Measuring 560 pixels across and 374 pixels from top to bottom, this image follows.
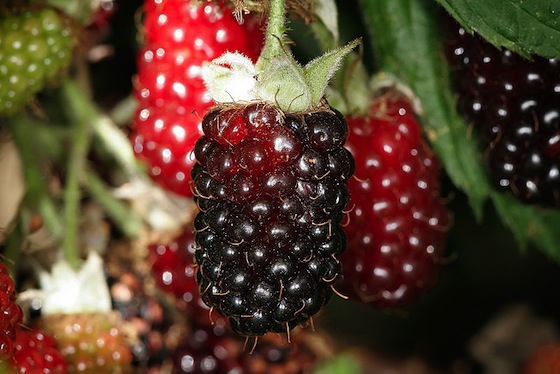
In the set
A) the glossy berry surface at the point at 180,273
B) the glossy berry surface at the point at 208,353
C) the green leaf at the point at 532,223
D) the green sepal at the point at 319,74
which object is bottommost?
the glossy berry surface at the point at 208,353

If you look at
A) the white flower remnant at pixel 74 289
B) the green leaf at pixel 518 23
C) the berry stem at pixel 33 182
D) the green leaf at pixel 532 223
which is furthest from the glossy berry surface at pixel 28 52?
the green leaf at pixel 532 223

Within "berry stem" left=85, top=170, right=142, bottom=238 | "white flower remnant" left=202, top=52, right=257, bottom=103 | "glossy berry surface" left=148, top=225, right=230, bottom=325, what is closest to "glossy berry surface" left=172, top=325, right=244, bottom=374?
"glossy berry surface" left=148, top=225, right=230, bottom=325

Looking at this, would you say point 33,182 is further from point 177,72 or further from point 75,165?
point 177,72

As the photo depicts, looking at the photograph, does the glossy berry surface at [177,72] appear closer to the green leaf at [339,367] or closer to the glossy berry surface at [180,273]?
the glossy berry surface at [180,273]

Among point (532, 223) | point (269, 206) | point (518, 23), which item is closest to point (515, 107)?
point (518, 23)

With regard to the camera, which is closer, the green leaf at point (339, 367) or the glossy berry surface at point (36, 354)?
the glossy berry surface at point (36, 354)

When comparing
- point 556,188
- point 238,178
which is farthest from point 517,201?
point 238,178
